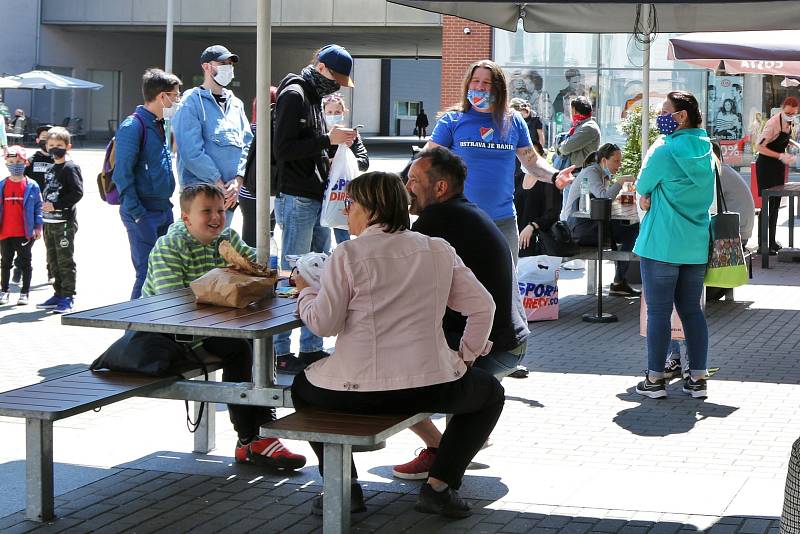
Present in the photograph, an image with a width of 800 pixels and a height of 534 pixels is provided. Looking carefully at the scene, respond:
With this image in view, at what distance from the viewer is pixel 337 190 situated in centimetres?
811

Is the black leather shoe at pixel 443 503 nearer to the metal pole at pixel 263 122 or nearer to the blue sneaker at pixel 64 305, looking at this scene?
the metal pole at pixel 263 122

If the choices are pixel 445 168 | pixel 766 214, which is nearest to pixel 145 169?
pixel 445 168

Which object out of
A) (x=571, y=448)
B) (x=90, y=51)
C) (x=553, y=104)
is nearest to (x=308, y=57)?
(x=90, y=51)

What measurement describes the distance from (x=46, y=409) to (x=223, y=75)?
457 centimetres

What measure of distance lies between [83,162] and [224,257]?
29.7m

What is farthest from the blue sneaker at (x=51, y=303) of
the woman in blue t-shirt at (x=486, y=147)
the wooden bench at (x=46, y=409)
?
the wooden bench at (x=46, y=409)

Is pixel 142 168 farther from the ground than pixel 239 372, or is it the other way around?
pixel 142 168

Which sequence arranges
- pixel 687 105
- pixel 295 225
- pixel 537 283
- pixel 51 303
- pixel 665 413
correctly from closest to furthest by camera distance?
pixel 665 413 → pixel 687 105 → pixel 295 225 → pixel 537 283 → pixel 51 303

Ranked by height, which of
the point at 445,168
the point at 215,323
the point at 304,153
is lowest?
the point at 215,323

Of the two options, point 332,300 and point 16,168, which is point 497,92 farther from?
point 16,168

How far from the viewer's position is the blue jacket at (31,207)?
11438mm

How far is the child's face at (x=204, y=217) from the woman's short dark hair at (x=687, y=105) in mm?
2983

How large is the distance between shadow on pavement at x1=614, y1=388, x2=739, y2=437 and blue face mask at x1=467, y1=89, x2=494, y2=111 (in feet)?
6.63

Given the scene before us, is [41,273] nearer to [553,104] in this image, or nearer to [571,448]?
[571,448]
